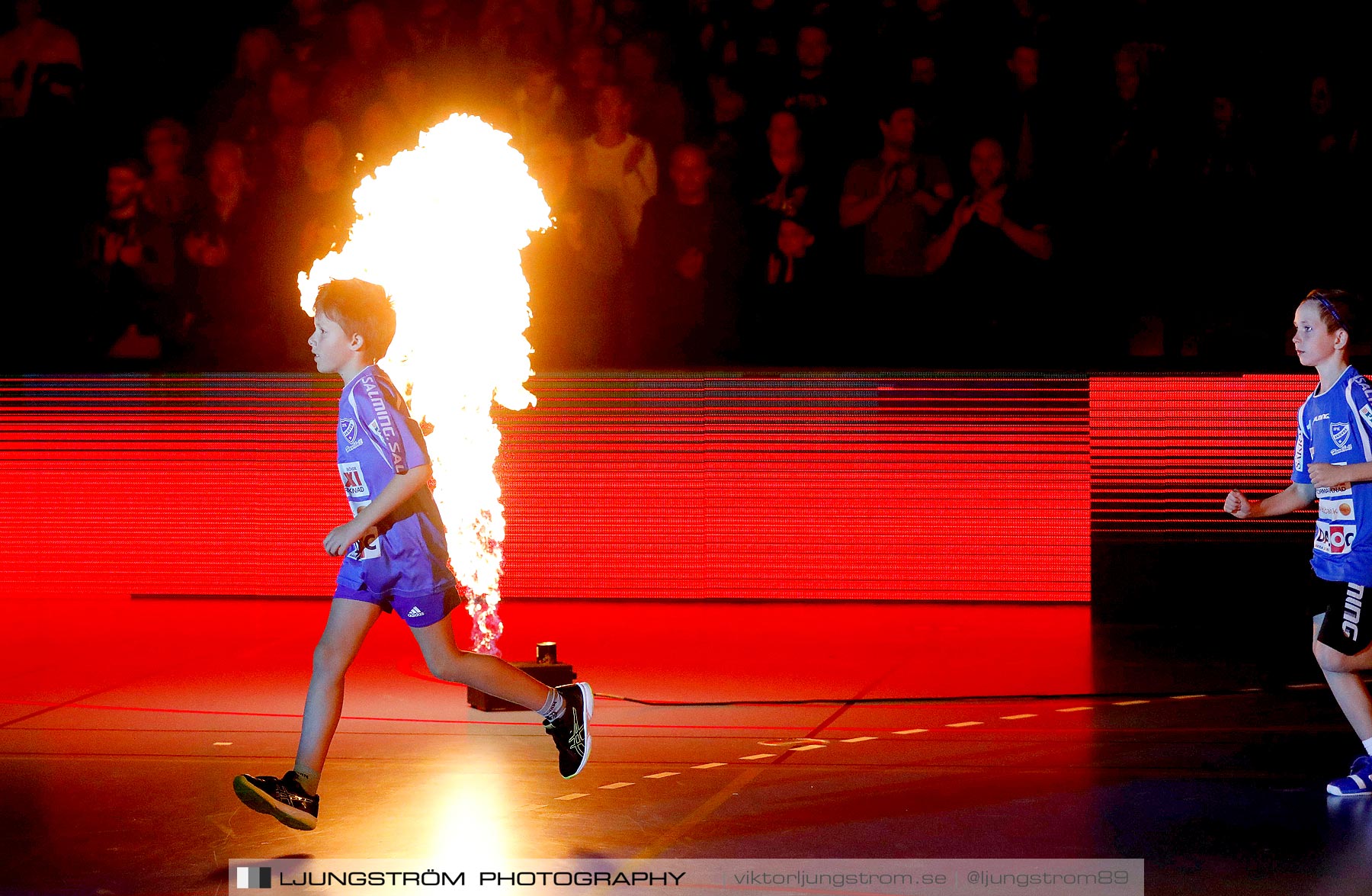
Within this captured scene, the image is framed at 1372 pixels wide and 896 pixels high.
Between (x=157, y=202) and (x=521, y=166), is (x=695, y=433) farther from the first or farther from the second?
(x=157, y=202)

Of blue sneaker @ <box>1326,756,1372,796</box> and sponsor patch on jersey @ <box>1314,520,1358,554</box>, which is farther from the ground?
sponsor patch on jersey @ <box>1314,520,1358,554</box>

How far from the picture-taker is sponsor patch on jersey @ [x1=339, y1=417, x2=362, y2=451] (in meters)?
5.02

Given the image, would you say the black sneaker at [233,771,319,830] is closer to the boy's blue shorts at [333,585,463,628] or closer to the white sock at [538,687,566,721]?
the boy's blue shorts at [333,585,463,628]

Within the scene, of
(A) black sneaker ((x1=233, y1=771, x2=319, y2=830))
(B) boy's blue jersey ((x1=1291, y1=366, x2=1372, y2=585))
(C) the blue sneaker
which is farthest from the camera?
(B) boy's blue jersey ((x1=1291, y1=366, x2=1372, y2=585))

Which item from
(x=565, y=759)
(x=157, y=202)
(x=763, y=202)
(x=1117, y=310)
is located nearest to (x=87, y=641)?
(x=157, y=202)

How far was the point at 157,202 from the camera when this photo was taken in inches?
439

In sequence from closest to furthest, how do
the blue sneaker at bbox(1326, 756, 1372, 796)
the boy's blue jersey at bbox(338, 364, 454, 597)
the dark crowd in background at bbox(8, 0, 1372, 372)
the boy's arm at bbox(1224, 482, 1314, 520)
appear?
the boy's blue jersey at bbox(338, 364, 454, 597)
the blue sneaker at bbox(1326, 756, 1372, 796)
the boy's arm at bbox(1224, 482, 1314, 520)
the dark crowd in background at bbox(8, 0, 1372, 372)

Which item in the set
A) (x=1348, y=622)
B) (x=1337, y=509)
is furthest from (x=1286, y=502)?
(x=1348, y=622)

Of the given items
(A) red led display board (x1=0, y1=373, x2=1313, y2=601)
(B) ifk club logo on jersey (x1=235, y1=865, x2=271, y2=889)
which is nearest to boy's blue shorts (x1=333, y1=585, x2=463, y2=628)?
(B) ifk club logo on jersey (x1=235, y1=865, x2=271, y2=889)

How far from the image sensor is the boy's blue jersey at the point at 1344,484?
5328 millimetres

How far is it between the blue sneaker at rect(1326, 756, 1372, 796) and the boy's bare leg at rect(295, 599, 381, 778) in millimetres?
3361

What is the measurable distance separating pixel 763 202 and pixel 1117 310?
2.54 metres

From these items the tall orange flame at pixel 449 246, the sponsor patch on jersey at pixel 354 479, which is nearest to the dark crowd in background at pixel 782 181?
the tall orange flame at pixel 449 246

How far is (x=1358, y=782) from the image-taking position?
17.1 feet
